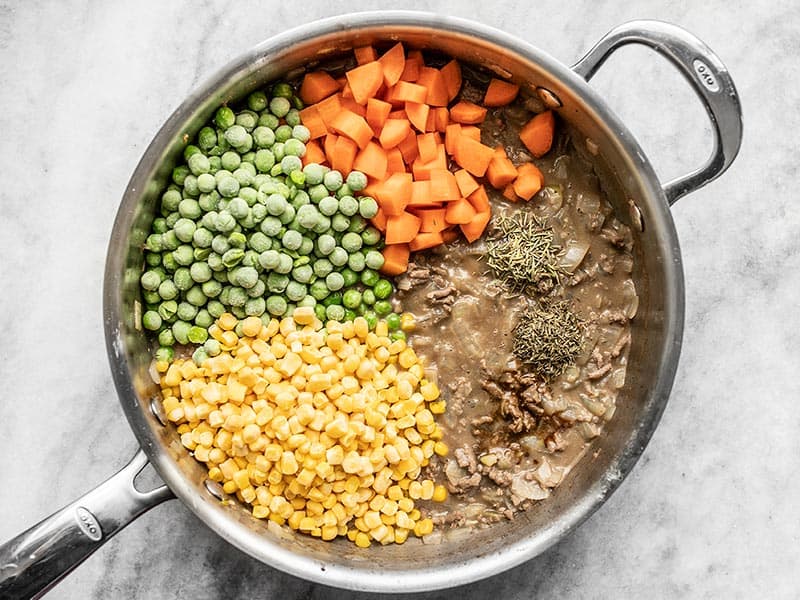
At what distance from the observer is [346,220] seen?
312 cm

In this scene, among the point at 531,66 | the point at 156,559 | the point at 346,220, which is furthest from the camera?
the point at 156,559

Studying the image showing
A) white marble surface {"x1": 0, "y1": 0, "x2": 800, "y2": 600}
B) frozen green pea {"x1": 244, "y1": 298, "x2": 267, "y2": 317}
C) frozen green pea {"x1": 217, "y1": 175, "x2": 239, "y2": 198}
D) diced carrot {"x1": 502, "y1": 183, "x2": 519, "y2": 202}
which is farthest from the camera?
white marble surface {"x1": 0, "y1": 0, "x2": 800, "y2": 600}

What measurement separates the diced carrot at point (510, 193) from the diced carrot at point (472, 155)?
12 centimetres

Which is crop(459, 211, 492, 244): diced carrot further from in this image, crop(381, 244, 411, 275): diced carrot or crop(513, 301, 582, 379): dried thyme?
crop(513, 301, 582, 379): dried thyme

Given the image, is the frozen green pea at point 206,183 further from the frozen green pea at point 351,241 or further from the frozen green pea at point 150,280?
the frozen green pea at point 351,241

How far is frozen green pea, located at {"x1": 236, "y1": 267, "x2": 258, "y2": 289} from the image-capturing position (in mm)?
3027

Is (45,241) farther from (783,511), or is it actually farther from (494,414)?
(783,511)

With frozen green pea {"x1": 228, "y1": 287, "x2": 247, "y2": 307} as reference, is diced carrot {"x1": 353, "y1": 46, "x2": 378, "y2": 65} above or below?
above

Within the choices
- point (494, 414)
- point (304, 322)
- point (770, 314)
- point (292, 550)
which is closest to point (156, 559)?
point (292, 550)

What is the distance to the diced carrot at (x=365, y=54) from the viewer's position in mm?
3052

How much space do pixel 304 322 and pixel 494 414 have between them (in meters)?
0.78

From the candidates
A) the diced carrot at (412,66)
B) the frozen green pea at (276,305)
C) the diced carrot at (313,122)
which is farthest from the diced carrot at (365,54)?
the frozen green pea at (276,305)

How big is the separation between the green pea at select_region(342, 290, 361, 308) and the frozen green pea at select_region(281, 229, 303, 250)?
0.27 m

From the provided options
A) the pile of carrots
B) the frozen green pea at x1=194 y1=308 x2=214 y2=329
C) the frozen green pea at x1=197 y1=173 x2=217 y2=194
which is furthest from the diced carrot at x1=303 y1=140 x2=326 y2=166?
the frozen green pea at x1=194 y1=308 x2=214 y2=329
